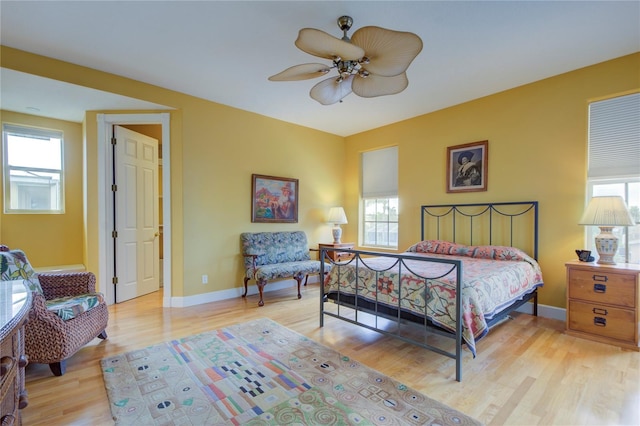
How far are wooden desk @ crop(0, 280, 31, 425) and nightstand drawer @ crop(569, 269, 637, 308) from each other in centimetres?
396

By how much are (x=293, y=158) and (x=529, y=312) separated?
398cm

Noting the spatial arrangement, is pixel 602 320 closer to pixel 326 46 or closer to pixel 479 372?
pixel 479 372

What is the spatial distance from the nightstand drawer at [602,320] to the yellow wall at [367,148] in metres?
0.52

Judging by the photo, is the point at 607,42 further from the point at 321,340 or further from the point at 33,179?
the point at 33,179

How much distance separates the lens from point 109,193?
12.7 ft

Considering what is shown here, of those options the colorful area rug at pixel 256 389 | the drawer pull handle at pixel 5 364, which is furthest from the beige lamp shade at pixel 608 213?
the drawer pull handle at pixel 5 364

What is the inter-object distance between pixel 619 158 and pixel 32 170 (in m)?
7.21

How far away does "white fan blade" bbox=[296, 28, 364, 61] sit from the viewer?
1.77 m

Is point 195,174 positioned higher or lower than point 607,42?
lower

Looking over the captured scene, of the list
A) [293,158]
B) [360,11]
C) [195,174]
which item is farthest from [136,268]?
[360,11]

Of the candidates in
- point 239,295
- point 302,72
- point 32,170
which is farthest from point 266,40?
point 32,170

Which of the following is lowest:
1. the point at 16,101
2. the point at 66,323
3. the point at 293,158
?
the point at 66,323

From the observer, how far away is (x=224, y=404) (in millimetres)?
1851

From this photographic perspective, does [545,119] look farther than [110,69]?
Yes
